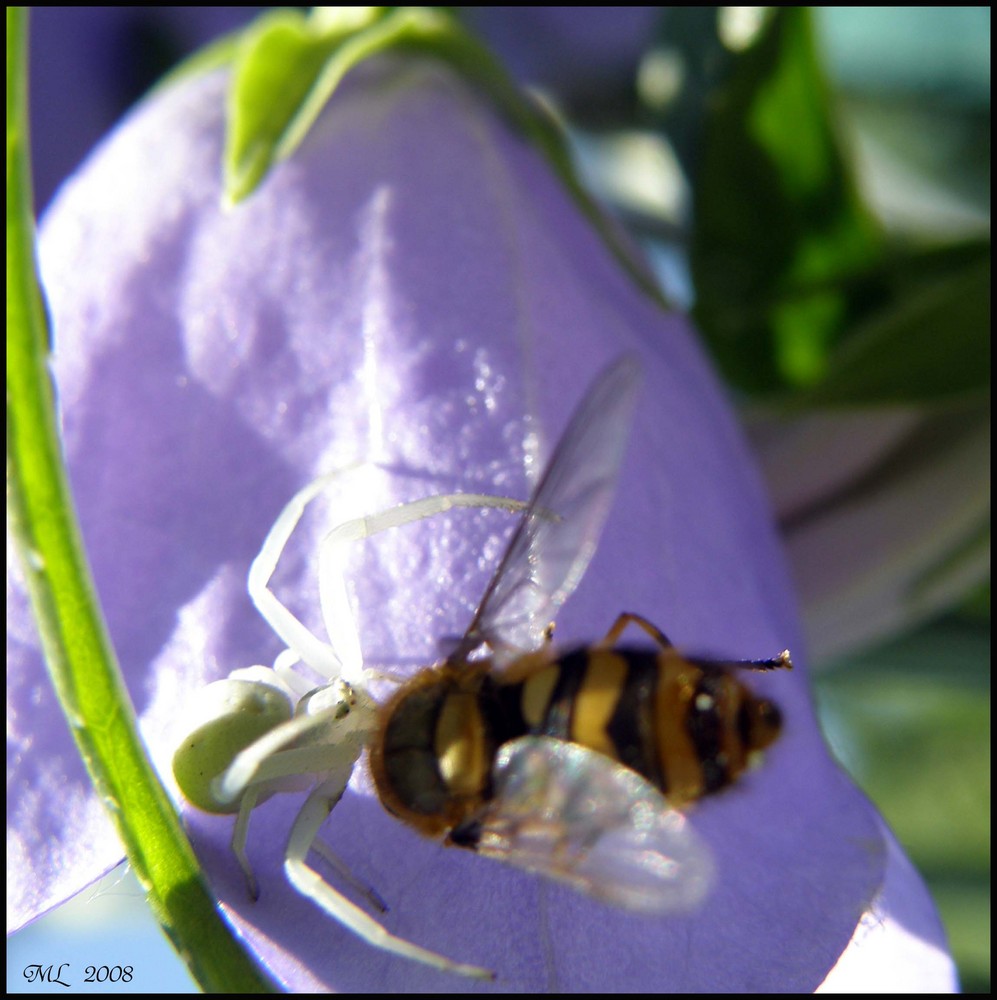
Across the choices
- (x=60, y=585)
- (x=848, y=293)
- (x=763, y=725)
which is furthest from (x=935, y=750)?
(x=60, y=585)

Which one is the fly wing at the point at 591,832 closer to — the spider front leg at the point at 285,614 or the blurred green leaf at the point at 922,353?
the spider front leg at the point at 285,614

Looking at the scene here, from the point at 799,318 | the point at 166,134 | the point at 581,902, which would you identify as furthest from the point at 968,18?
the point at 581,902

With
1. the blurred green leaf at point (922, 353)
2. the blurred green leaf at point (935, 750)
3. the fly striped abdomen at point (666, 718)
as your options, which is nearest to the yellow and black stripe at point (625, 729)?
the fly striped abdomen at point (666, 718)

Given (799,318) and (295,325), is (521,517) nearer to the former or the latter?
(295,325)

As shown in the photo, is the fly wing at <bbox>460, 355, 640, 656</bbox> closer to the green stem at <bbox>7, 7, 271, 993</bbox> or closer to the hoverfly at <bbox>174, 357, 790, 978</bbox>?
the hoverfly at <bbox>174, 357, 790, 978</bbox>

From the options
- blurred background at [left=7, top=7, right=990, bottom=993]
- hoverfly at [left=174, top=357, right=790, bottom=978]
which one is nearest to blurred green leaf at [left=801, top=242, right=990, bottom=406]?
blurred background at [left=7, top=7, right=990, bottom=993]

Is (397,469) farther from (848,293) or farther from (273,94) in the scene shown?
(848,293)
